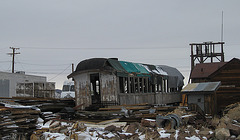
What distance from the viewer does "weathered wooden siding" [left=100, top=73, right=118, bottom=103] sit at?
70.4 feet

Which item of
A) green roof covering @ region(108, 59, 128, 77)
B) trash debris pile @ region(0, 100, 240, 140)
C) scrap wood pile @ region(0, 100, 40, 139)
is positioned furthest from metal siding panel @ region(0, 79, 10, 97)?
scrap wood pile @ region(0, 100, 40, 139)

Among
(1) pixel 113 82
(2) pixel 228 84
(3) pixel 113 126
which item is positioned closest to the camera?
(3) pixel 113 126

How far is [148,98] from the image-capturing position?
25.7m

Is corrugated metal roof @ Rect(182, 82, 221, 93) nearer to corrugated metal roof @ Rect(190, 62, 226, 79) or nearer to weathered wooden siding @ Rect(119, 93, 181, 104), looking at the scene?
weathered wooden siding @ Rect(119, 93, 181, 104)

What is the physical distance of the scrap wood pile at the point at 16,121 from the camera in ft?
41.0

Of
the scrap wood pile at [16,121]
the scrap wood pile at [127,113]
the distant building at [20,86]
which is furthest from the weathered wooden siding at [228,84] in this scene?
the distant building at [20,86]

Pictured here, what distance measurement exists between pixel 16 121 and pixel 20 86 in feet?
94.6

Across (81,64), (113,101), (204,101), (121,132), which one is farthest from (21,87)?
(121,132)

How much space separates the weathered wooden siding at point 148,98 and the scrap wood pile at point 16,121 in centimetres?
873

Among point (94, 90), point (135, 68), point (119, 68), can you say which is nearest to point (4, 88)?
point (94, 90)

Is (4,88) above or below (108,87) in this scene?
below

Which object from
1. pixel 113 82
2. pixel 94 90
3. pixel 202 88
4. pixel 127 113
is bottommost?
pixel 127 113

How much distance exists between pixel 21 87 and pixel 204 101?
85.8 feet

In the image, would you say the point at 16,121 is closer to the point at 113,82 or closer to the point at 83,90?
the point at 113,82
